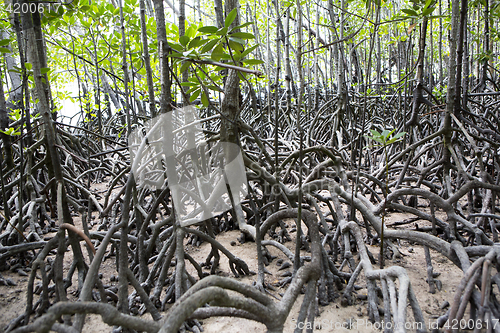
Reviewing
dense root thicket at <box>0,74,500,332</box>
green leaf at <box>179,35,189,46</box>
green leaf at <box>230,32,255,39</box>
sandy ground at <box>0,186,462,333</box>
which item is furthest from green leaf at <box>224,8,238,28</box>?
sandy ground at <box>0,186,462,333</box>

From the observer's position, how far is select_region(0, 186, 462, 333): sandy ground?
1399 millimetres

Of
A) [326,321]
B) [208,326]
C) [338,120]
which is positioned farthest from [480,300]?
[338,120]

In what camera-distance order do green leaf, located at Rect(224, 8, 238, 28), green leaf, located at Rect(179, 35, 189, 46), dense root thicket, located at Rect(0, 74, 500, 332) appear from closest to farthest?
1. dense root thicket, located at Rect(0, 74, 500, 332)
2. green leaf, located at Rect(224, 8, 238, 28)
3. green leaf, located at Rect(179, 35, 189, 46)

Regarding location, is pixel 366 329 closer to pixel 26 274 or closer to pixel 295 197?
pixel 295 197

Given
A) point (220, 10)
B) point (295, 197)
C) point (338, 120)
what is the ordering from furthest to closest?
point (338, 120)
point (220, 10)
point (295, 197)

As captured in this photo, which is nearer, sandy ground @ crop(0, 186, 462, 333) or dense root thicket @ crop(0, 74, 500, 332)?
dense root thicket @ crop(0, 74, 500, 332)

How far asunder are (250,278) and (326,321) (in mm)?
542

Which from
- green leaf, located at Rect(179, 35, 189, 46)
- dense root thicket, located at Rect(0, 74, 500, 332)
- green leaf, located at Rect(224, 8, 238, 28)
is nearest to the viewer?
dense root thicket, located at Rect(0, 74, 500, 332)

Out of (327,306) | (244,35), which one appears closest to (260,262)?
(327,306)

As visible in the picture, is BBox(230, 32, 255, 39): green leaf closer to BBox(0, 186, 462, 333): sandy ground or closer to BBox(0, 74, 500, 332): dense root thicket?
BBox(0, 74, 500, 332): dense root thicket

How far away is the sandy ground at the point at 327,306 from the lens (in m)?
1.40

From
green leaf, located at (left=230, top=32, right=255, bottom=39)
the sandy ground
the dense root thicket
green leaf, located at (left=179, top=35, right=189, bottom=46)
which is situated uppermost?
green leaf, located at (left=179, top=35, right=189, bottom=46)

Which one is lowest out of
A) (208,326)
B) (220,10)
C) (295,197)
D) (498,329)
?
(208,326)

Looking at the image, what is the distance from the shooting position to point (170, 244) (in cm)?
163
